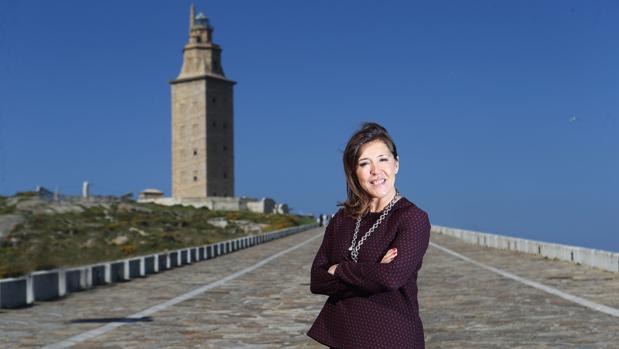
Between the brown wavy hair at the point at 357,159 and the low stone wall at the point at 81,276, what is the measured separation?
38.9 feet

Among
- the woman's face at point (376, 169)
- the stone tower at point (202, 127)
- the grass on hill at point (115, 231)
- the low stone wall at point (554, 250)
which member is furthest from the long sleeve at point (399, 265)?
the stone tower at point (202, 127)

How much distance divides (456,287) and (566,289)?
2.23 m

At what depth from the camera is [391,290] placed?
3.81 m

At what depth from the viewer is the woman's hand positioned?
381cm

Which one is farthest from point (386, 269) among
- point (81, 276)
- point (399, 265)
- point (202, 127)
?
point (202, 127)

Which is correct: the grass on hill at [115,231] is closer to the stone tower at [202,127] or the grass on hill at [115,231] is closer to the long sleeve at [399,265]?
the stone tower at [202,127]

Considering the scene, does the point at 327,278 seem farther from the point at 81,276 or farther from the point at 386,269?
the point at 81,276

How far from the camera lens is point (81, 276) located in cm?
1912

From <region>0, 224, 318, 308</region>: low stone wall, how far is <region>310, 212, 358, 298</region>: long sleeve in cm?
1174

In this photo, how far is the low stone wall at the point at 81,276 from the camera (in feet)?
49.9

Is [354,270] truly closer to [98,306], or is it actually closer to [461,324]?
[461,324]

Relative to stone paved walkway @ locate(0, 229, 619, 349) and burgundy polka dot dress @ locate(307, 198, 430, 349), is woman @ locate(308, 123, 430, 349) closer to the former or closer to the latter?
burgundy polka dot dress @ locate(307, 198, 430, 349)

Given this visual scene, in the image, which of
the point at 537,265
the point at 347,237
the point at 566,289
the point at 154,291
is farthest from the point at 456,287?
the point at 347,237

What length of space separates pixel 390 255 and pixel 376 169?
40 centimetres
